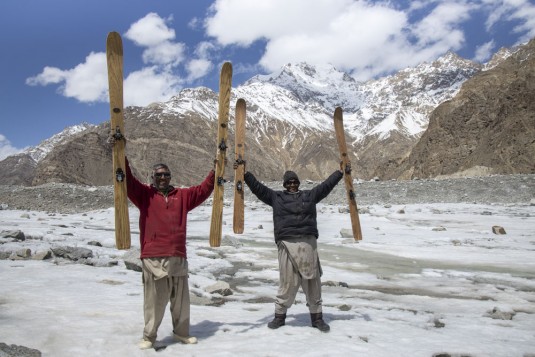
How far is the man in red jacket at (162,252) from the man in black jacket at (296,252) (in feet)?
3.60

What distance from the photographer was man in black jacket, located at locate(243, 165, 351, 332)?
5.01m

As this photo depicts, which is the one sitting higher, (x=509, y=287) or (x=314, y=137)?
(x=314, y=137)

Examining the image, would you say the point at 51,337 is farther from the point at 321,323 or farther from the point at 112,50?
the point at 112,50

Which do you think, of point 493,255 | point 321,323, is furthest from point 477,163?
point 321,323

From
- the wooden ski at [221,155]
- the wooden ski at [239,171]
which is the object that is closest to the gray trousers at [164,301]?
the wooden ski at [221,155]

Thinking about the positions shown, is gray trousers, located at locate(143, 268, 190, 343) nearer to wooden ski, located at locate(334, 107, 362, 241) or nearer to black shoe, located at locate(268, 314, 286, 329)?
black shoe, located at locate(268, 314, 286, 329)

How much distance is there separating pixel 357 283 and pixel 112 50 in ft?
18.2

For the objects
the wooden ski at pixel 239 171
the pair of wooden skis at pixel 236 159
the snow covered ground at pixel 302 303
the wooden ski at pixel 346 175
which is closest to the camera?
the snow covered ground at pixel 302 303

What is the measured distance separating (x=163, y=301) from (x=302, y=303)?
263 centimetres

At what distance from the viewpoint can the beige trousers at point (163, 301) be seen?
14.3 ft

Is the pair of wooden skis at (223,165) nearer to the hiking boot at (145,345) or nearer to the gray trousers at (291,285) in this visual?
the gray trousers at (291,285)

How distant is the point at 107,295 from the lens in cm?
598

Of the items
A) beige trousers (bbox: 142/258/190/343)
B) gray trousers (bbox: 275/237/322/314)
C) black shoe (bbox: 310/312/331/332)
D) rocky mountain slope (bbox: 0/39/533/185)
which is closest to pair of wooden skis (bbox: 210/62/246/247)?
gray trousers (bbox: 275/237/322/314)

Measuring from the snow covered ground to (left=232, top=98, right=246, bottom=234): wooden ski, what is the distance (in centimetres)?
111
